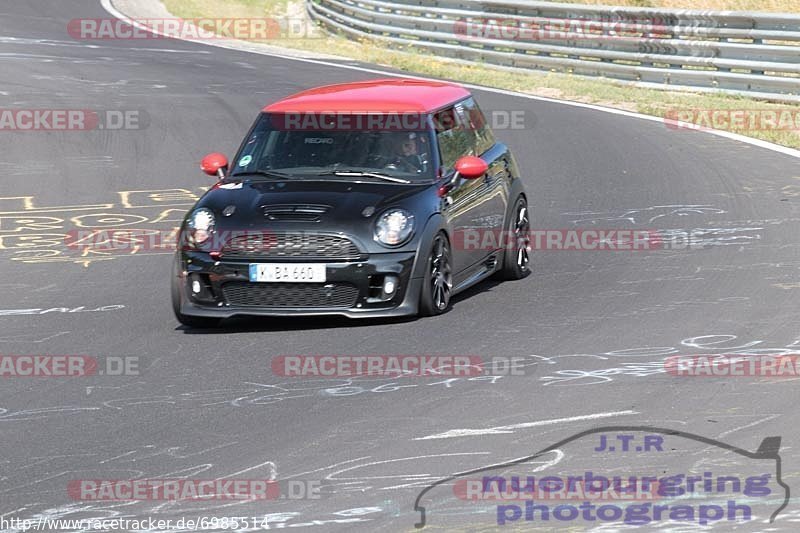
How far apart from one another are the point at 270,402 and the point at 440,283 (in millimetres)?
2660

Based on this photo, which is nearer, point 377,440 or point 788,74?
point 377,440

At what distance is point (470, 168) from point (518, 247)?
4.53ft

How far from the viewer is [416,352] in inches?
375

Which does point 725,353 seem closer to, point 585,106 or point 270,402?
point 270,402

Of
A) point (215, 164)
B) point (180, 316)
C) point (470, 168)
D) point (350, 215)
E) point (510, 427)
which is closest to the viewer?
point (510, 427)

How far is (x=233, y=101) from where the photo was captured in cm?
2341

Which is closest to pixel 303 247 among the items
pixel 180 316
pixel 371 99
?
pixel 180 316

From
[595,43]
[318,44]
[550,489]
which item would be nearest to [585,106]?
[595,43]

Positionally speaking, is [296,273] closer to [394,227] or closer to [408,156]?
[394,227]

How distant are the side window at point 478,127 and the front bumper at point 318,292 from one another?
217 cm

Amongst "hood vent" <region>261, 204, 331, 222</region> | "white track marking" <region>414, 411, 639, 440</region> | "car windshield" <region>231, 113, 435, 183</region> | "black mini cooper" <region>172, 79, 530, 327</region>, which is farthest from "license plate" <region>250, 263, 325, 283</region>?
"white track marking" <region>414, 411, 639, 440</region>

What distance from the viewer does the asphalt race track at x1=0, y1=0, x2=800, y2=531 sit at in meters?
6.90

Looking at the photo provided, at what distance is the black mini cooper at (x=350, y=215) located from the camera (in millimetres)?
10328

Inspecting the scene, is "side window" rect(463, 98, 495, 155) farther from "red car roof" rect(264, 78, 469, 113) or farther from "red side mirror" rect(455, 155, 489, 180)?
"red side mirror" rect(455, 155, 489, 180)
